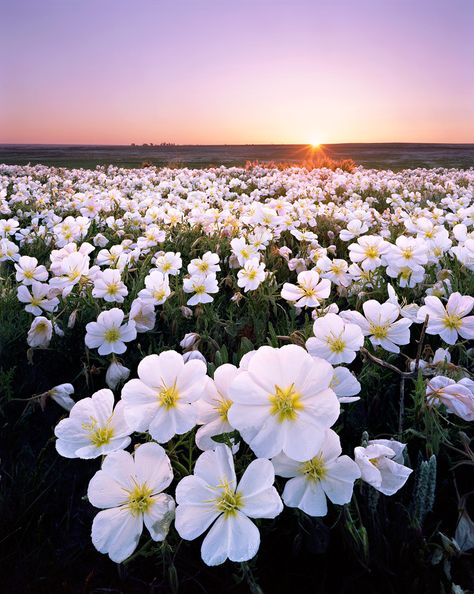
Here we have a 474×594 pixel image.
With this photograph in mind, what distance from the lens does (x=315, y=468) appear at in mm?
1076

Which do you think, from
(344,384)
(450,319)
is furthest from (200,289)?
(344,384)

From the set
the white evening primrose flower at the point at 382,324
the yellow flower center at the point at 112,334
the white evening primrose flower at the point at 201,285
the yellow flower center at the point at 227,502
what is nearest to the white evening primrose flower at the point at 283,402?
the yellow flower center at the point at 227,502

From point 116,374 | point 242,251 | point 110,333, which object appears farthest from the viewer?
point 242,251

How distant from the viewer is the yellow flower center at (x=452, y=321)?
1.71m

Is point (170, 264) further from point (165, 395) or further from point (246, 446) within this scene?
point (165, 395)

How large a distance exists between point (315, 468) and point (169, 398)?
0.36 metres

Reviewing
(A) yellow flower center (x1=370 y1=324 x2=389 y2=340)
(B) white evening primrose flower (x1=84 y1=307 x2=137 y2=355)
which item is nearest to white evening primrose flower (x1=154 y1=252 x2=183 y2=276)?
(B) white evening primrose flower (x1=84 y1=307 x2=137 y2=355)

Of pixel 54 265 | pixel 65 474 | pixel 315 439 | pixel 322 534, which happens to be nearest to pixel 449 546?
pixel 322 534

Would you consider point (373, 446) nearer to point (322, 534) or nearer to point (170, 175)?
point (322, 534)

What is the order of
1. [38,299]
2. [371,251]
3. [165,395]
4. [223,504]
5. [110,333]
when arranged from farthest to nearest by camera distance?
[371,251], [38,299], [110,333], [165,395], [223,504]

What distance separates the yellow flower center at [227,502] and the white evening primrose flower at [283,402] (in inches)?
4.1

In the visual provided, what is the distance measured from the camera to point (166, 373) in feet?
3.68

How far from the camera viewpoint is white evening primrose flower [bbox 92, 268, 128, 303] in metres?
2.29

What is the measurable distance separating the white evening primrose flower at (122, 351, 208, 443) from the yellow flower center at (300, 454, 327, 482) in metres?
0.27
